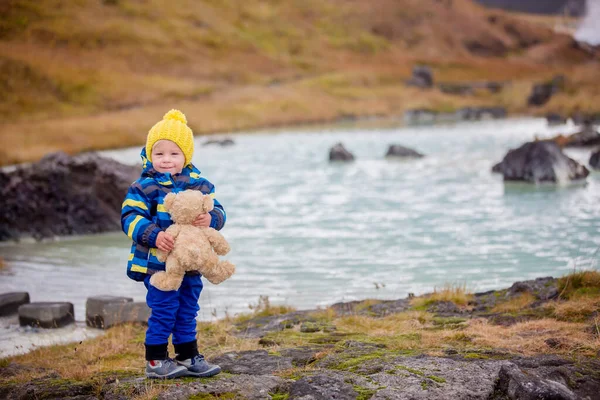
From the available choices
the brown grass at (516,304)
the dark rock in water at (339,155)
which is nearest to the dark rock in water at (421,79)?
the dark rock in water at (339,155)

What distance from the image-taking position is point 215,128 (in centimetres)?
6531

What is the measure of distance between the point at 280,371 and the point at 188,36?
133 m

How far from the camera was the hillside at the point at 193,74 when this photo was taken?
6756 cm

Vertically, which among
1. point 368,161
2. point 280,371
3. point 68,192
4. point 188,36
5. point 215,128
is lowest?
point 280,371

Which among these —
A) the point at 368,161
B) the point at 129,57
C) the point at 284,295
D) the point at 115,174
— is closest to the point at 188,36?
the point at 129,57

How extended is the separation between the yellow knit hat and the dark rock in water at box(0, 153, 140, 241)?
14842 mm

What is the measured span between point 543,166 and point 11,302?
808 inches

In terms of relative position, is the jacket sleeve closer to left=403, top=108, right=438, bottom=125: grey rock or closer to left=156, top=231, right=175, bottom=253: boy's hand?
left=156, top=231, right=175, bottom=253: boy's hand

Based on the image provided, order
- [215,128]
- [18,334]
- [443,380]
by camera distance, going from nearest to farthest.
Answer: [443,380] → [18,334] → [215,128]

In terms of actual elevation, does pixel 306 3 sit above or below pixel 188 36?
above

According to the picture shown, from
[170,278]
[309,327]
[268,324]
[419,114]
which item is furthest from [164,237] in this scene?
[419,114]

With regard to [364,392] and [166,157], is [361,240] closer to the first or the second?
[166,157]

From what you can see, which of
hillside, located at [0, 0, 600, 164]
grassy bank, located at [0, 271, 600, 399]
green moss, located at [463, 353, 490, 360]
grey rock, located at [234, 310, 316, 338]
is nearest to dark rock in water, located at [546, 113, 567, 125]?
hillside, located at [0, 0, 600, 164]

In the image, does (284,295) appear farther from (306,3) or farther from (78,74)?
(306,3)
